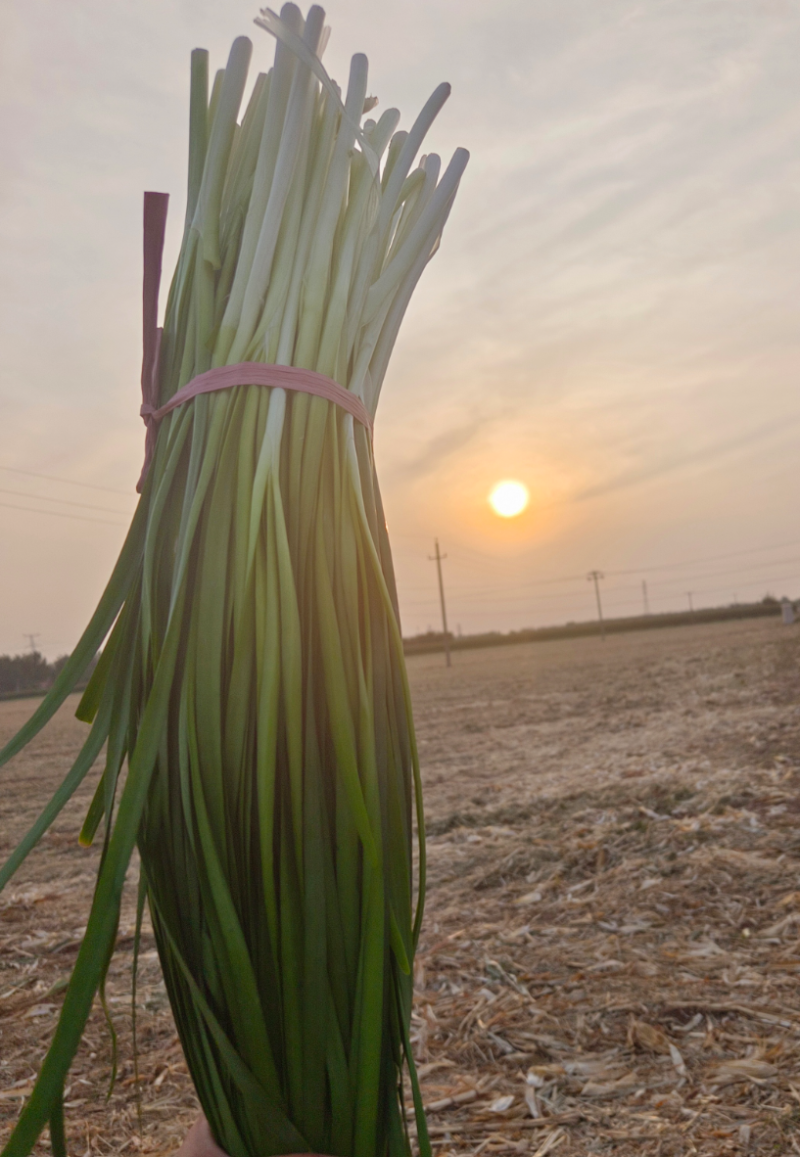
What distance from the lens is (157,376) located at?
958 mm

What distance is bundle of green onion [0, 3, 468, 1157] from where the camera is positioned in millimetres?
751

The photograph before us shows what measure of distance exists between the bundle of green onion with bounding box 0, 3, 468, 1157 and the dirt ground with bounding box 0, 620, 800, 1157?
0.86m

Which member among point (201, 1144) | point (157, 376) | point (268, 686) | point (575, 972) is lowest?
point (575, 972)

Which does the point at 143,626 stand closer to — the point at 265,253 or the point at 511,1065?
the point at 265,253

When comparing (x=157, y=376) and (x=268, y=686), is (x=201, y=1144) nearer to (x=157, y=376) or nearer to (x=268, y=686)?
(x=268, y=686)

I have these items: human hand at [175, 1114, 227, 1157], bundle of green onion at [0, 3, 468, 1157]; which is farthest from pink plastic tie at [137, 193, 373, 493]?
human hand at [175, 1114, 227, 1157]

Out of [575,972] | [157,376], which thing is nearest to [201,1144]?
[157,376]

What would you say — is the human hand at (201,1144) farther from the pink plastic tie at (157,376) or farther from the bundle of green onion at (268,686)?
the pink plastic tie at (157,376)

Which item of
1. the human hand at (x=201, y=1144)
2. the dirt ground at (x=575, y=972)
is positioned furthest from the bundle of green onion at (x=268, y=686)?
the dirt ground at (x=575, y=972)

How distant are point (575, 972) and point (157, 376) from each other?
188 centimetres

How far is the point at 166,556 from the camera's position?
87 centimetres

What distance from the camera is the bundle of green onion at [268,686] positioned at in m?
0.75

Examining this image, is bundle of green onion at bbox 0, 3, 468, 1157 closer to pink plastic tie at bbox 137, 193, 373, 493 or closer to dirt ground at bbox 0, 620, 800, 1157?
pink plastic tie at bbox 137, 193, 373, 493

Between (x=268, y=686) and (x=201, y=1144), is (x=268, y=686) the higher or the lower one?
the higher one
